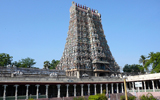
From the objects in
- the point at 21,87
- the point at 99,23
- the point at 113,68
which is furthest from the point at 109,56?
the point at 21,87

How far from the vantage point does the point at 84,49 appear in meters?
69.7

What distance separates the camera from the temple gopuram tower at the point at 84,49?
215 feet

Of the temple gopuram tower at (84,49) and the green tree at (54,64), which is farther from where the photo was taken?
the green tree at (54,64)

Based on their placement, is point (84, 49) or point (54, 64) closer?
point (84, 49)

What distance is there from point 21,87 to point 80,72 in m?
27.7

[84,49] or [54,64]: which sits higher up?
[84,49]

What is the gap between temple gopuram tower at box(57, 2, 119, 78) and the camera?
65500 mm

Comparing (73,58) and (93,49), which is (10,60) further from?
(93,49)

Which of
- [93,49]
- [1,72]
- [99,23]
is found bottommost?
[1,72]

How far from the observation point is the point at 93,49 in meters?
71.4

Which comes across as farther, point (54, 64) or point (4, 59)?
point (54, 64)

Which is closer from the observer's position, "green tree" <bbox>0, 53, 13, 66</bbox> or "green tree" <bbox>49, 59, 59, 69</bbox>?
"green tree" <bbox>0, 53, 13, 66</bbox>

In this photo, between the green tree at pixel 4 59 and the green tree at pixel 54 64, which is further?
the green tree at pixel 54 64

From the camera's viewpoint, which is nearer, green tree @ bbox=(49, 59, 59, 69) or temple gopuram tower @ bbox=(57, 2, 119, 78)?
temple gopuram tower @ bbox=(57, 2, 119, 78)
